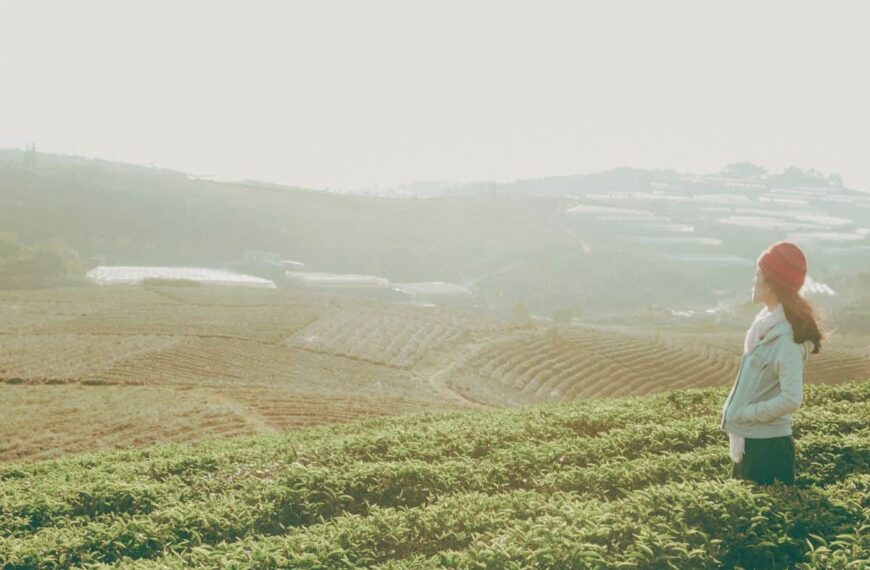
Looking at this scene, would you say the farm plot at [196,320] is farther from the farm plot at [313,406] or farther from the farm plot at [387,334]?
the farm plot at [313,406]

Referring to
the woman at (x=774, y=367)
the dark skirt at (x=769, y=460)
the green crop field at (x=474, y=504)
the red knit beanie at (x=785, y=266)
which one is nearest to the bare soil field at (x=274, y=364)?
the green crop field at (x=474, y=504)

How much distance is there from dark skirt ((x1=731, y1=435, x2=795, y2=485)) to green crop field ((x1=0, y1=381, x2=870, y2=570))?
0.12m

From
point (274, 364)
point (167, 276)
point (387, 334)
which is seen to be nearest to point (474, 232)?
point (167, 276)

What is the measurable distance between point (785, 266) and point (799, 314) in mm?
374

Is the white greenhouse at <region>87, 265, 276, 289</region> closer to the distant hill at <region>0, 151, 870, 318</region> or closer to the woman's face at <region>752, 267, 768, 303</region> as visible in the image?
the distant hill at <region>0, 151, 870, 318</region>

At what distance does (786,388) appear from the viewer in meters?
5.45

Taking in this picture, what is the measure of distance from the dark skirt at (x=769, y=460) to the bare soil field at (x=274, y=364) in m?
17.9

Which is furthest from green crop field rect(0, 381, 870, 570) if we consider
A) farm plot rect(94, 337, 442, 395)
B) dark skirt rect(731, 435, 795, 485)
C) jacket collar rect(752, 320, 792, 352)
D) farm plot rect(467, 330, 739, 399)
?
farm plot rect(467, 330, 739, 399)

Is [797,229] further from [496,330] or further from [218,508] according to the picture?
[218,508]

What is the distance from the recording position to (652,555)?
5.18 metres

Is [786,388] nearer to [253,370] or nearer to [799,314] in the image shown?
[799,314]

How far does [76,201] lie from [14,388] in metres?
99.0

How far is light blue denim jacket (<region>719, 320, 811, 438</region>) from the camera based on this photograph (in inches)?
214

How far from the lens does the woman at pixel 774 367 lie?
551 centimetres
